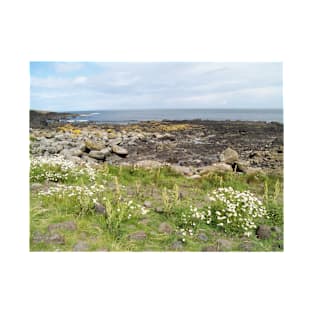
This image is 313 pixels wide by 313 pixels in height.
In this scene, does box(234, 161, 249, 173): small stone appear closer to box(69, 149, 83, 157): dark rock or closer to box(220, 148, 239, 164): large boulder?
box(220, 148, 239, 164): large boulder

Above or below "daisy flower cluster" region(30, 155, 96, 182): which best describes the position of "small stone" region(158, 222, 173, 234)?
below

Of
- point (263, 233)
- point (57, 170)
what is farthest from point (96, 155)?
point (263, 233)

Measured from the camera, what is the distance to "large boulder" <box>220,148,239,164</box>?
4281 mm

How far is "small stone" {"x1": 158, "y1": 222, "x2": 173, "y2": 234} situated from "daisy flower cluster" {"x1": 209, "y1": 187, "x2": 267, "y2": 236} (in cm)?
46

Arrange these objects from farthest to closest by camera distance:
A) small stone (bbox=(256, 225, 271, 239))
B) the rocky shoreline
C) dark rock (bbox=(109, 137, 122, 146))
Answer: dark rock (bbox=(109, 137, 122, 146)) → the rocky shoreline → small stone (bbox=(256, 225, 271, 239))

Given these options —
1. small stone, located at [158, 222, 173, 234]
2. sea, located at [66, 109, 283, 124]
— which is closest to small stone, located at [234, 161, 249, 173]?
sea, located at [66, 109, 283, 124]

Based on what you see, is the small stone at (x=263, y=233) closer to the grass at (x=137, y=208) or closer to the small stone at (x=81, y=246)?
the grass at (x=137, y=208)

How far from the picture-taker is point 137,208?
412cm

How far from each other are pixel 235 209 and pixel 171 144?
3.15 feet

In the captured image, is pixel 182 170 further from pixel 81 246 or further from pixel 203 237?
pixel 81 246
